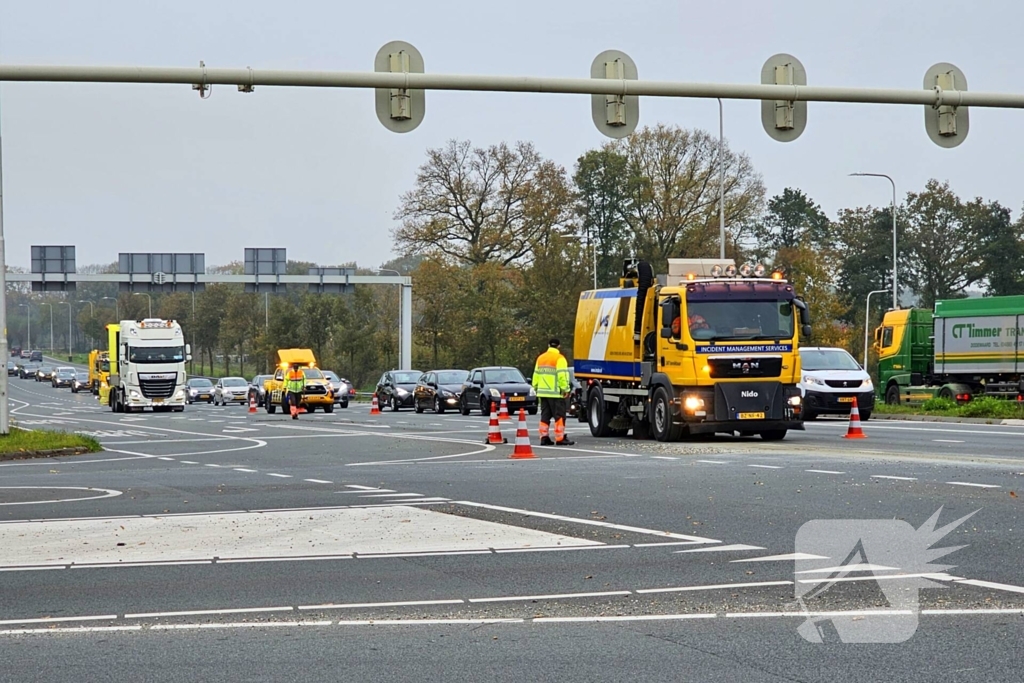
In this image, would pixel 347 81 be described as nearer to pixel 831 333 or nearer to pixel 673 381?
pixel 673 381

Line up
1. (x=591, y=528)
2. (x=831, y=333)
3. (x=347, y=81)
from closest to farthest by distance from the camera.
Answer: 1. (x=591, y=528)
2. (x=347, y=81)
3. (x=831, y=333)

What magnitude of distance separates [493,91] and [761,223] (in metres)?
62.4

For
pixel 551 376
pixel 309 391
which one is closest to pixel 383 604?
pixel 551 376

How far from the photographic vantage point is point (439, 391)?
163ft

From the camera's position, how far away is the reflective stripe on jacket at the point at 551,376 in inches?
975

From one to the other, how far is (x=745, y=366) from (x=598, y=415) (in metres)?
4.49

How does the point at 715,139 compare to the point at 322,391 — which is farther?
the point at 715,139

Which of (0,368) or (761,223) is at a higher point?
(761,223)

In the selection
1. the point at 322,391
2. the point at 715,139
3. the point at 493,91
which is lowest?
the point at 322,391

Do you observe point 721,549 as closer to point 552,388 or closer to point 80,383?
point 552,388

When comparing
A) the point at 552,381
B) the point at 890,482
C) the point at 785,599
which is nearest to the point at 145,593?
the point at 785,599

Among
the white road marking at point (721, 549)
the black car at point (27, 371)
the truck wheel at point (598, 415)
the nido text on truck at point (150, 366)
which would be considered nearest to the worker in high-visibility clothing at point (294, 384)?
the nido text on truck at point (150, 366)

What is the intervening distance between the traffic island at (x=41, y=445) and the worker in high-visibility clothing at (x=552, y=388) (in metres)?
8.43

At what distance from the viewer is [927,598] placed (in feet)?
27.8
